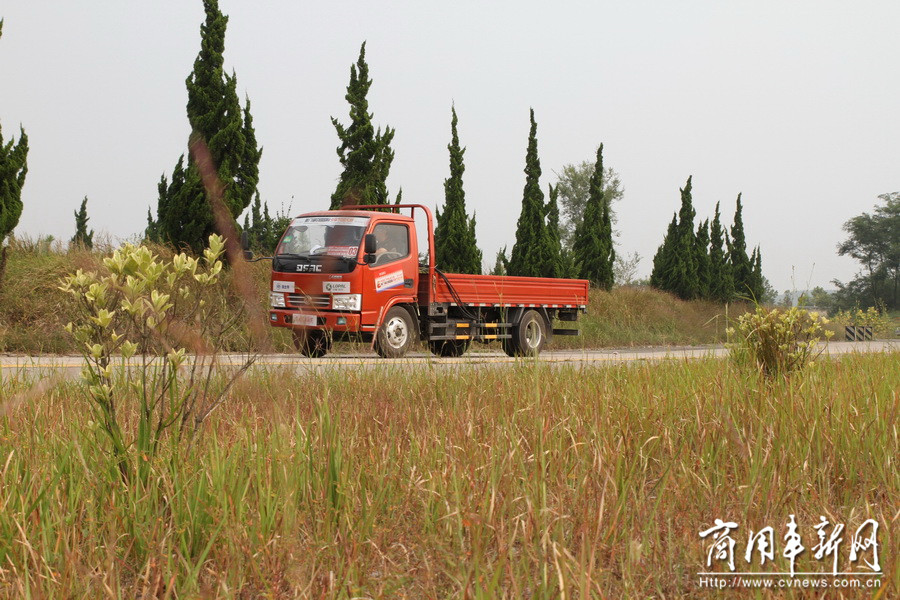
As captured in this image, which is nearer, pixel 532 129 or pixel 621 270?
pixel 532 129

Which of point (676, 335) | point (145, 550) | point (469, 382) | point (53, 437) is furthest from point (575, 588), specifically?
point (676, 335)

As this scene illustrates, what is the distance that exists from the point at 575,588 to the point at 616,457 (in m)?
1.12

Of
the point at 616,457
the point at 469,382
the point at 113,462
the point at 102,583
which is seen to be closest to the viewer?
the point at 102,583

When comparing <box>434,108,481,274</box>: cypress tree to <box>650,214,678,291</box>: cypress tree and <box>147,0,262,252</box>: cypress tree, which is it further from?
<box>650,214,678,291</box>: cypress tree

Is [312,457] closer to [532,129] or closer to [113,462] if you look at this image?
[113,462]

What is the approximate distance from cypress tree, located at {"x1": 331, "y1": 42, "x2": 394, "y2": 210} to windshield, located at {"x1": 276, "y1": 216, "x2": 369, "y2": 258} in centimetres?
1042

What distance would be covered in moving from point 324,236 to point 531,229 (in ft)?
65.8

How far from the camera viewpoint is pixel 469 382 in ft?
19.4

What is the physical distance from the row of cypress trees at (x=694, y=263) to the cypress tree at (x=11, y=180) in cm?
3058

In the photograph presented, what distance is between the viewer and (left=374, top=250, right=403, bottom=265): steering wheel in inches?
525

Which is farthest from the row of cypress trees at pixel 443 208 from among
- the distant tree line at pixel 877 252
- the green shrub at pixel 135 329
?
the distant tree line at pixel 877 252

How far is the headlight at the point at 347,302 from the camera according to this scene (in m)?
12.7

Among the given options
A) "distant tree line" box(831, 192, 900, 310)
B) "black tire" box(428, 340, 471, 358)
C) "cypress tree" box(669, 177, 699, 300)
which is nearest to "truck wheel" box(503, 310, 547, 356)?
"black tire" box(428, 340, 471, 358)

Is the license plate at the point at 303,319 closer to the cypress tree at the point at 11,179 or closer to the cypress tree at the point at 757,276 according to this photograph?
the cypress tree at the point at 11,179
